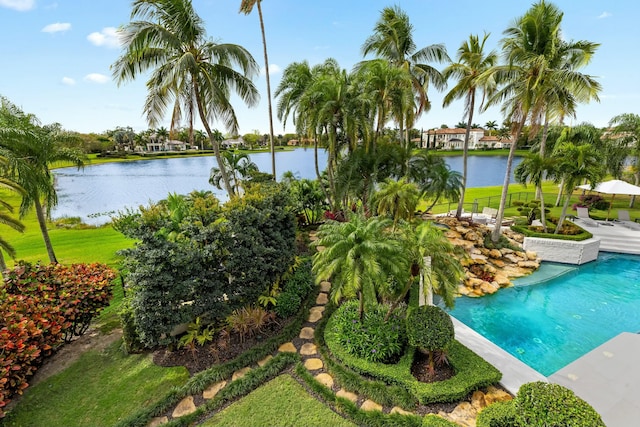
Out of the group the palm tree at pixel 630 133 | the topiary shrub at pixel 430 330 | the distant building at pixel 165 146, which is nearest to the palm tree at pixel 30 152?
the topiary shrub at pixel 430 330

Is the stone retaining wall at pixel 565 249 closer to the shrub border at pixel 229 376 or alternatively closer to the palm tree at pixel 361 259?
the palm tree at pixel 361 259

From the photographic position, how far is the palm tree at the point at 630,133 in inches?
744

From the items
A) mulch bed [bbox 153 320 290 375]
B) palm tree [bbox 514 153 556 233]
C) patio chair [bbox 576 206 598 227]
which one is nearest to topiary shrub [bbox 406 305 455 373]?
mulch bed [bbox 153 320 290 375]

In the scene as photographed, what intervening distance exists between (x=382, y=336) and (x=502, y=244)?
10623mm

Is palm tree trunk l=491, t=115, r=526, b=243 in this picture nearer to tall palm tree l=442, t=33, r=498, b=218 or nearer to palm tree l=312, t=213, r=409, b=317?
tall palm tree l=442, t=33, r=498, b=218

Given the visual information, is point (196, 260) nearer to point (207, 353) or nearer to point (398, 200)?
point (207, 353)

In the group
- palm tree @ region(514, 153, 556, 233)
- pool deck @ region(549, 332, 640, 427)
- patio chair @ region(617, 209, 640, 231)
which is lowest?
pool deck @ region(549, 332, 640, 427)

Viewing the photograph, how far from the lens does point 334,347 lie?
6555 mm

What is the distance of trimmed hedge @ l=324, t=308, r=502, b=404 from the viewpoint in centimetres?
527

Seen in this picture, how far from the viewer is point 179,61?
29.1 feet

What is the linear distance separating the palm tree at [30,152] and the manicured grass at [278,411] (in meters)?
7.67

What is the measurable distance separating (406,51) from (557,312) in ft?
41.1

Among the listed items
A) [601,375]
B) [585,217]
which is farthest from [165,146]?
[601,375]

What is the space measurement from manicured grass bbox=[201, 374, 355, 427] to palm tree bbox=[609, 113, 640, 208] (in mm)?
25895
